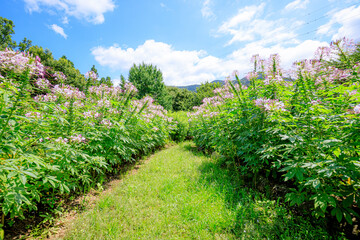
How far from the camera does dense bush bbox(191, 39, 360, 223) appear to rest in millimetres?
1496

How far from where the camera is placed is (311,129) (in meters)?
1.91

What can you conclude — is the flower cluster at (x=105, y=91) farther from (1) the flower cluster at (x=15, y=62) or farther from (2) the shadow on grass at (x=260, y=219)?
(2) the shadow on grass at (x=260, y=219)

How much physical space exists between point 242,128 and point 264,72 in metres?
1.21

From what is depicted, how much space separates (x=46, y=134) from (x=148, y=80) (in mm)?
25421

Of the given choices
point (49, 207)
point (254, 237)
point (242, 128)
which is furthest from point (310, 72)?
point (49, 207)

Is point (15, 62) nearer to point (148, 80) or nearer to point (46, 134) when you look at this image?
point (46, 134)

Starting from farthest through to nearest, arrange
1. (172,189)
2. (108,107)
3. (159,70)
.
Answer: (159,70)
(108,107)
(172,189)

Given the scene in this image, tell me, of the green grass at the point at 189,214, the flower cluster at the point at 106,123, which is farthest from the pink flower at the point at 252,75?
the flower cluster at the point at 106,123

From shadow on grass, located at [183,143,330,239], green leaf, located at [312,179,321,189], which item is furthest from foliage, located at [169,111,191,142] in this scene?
green leaf, located at [312,179,321,189]

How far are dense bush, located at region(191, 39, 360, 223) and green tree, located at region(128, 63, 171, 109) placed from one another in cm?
2340

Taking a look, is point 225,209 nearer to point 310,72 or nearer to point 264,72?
point 310,72

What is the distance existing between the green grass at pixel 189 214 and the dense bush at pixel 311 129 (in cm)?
38

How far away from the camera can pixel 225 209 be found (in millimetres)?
2283

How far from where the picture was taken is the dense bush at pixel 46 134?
1525 millimetres
